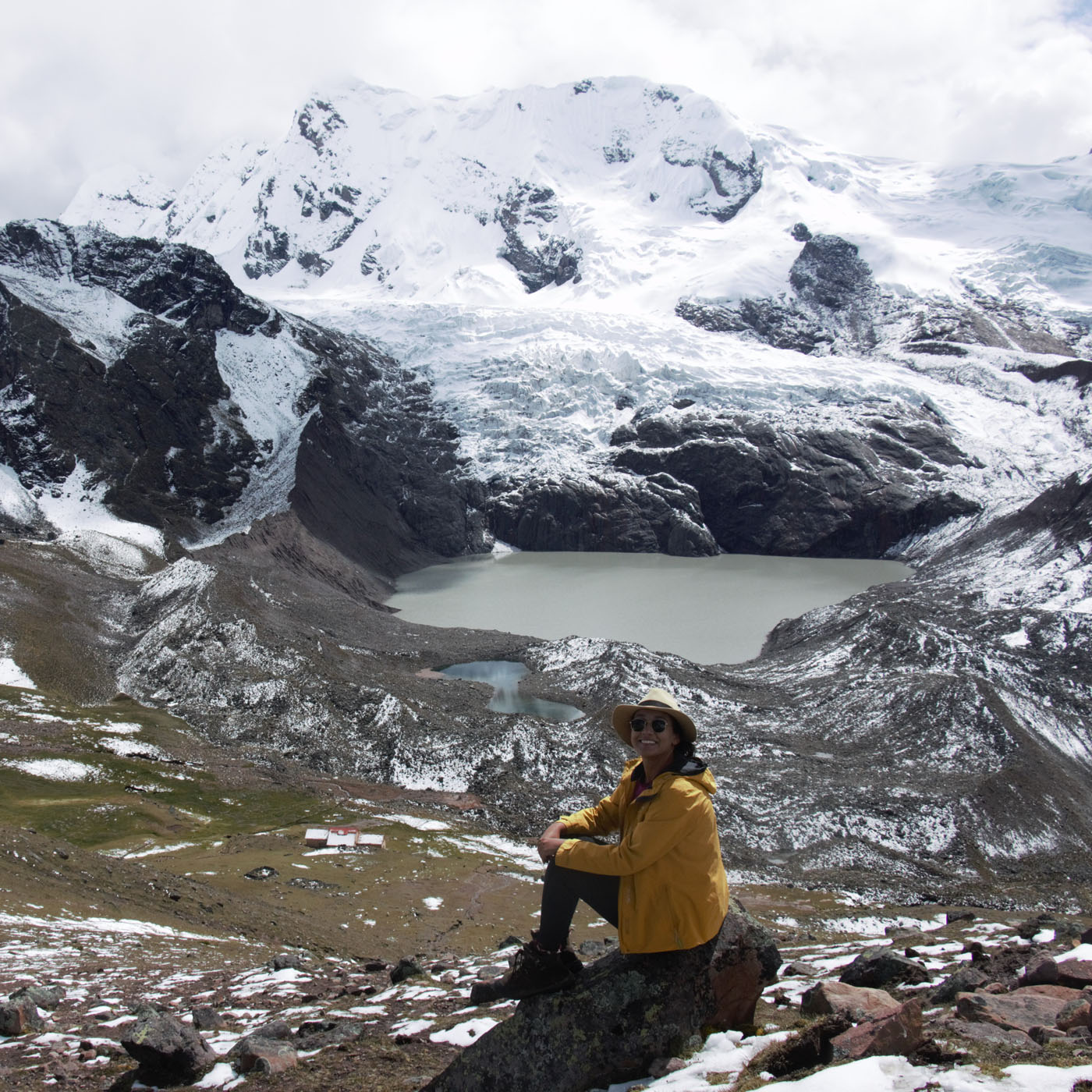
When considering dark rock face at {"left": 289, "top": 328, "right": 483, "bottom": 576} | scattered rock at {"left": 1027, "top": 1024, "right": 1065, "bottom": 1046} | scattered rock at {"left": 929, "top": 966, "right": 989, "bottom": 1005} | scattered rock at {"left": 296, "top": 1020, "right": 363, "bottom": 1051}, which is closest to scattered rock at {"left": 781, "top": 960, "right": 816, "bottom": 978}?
scattered rock at {"left": 929, "top": 966, "right": 989, "bottom": 1005}

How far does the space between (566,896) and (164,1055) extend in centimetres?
495

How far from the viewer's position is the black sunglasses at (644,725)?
24.3 ft

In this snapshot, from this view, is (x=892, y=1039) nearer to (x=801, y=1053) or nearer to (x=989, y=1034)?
(x=801, y=1053)

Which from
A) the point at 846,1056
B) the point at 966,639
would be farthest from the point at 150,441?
the point at 846,1056

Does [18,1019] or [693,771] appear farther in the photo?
[18,1019]

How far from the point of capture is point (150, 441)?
408ft

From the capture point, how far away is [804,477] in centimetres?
16788

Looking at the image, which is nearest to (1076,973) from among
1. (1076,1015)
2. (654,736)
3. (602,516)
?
(1076,1015)

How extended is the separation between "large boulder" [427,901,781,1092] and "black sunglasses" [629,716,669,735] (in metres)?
2.02

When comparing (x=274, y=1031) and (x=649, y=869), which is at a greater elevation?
(x=649, y=869)

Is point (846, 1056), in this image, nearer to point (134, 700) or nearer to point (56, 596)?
point (134, 700)

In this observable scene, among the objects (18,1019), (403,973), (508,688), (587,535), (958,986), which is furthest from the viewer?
(587,535)

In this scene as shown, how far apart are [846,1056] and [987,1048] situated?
39.9 inches

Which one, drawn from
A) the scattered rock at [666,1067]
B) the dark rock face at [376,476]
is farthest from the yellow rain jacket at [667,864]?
the dark rock face at [376,476]
